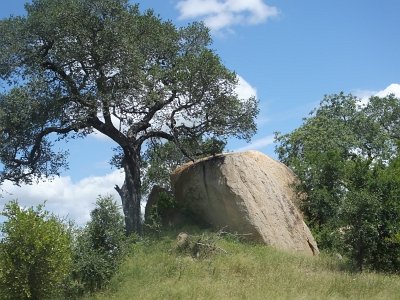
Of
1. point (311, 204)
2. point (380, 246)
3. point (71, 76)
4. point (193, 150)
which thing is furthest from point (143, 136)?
point (380, 246)

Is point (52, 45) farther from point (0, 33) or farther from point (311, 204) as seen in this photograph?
point (311, 204)

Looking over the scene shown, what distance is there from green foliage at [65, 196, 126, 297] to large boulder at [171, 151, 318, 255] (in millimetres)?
5745

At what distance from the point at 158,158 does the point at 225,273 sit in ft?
41.0

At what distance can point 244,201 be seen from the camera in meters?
22.9

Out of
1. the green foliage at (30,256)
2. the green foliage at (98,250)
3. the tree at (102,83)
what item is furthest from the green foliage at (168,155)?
the green foliage at (30,256)

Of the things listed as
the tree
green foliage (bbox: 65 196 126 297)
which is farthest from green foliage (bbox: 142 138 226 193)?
green foliage (bbox: 65 196 126 297)

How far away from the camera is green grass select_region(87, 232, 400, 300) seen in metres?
16.6

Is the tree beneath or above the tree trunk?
above

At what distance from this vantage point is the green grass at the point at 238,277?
1659 centimetres

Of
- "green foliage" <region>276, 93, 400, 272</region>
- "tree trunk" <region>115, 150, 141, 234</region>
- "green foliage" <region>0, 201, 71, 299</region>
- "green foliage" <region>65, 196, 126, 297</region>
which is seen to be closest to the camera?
"green foliage" <region>0, 201, 71, 299</region>

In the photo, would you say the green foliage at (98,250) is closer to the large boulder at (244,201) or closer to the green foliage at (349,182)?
the large boulder at (244,201)

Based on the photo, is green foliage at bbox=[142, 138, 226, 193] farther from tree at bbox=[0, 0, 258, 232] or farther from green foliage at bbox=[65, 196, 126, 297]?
green foliage at bbox=[65, 196, 126, 297]

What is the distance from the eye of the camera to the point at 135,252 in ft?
71.3

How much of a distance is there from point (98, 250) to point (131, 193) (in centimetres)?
672
